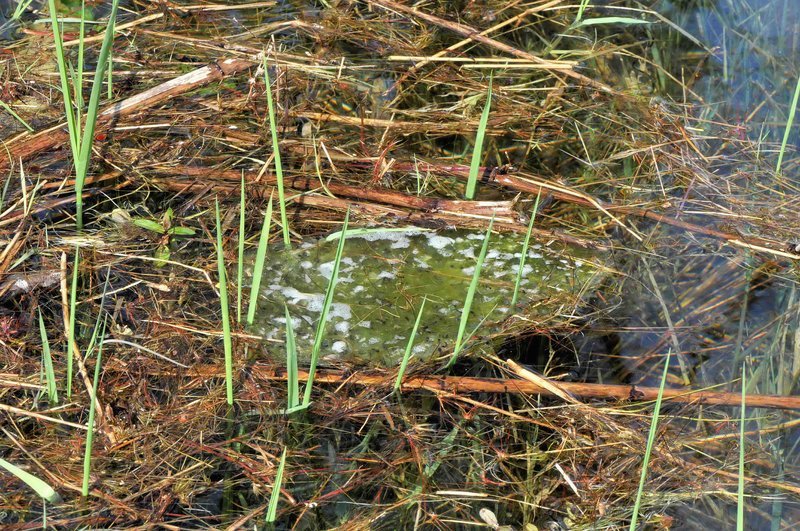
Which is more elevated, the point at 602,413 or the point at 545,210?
the point at 545,210

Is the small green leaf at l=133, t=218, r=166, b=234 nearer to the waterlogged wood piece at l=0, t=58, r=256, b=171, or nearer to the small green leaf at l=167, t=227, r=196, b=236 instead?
the small green leaf at l=167, t=227, r=196, b=236

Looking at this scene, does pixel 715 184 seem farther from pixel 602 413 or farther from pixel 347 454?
pixel 347 454

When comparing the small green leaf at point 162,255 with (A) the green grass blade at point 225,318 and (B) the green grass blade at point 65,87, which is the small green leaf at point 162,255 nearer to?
(B) the green grass blade at point 65,87

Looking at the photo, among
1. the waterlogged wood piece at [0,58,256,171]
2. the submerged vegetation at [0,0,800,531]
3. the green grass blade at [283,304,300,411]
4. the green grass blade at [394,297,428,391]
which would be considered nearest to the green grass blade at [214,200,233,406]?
the submerged vegetation at [0,0,800,531]

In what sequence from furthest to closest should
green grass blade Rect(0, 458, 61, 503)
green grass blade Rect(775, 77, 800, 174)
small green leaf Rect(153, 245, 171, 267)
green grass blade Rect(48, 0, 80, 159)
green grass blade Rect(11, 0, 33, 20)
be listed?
green grass blade Rect(11, 0, 33, 20), green grass blade Rect(775, 77, 800, 174), small green leaf Rect(153, 245, 171, 267), green grass blade Rect(48, 0, 80, 159), green grass blade Rect(0, 458, 61, 503)

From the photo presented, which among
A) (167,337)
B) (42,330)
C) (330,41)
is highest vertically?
(330,41)

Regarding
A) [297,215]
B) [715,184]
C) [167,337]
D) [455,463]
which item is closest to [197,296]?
[167,337]

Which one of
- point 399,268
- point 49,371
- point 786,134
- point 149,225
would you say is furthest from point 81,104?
point 786,134
